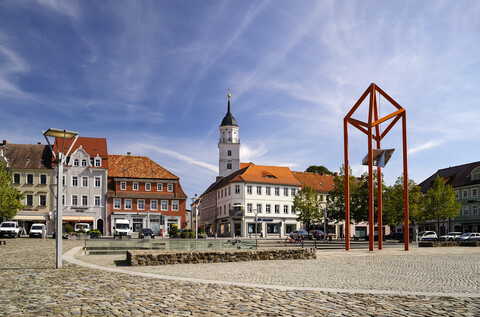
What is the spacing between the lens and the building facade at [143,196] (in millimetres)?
67000

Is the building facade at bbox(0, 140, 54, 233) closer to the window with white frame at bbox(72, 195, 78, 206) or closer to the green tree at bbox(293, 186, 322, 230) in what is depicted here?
the window with white frame at bbox(72, 195, 78, 206)

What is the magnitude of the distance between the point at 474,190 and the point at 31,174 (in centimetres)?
6493

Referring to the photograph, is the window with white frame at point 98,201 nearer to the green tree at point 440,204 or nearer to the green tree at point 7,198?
the green tree at point 7,198

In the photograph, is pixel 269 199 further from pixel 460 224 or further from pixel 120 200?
pixel 460 224

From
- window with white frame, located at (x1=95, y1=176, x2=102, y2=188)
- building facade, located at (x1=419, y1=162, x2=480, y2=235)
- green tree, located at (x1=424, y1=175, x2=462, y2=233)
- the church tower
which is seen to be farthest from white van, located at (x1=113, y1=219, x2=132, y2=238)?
the church tower

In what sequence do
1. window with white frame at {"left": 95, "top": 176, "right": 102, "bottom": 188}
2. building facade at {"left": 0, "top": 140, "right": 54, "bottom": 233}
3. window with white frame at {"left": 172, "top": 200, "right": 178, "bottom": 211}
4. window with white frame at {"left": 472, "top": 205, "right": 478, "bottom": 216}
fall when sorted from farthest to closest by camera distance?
window with white frame at {"left": 472, "top": 205, "right": 478, "bottom": 216}, window with white frame at {"left": 172, "top": 200, "right": 178, "bottom": 211}, window with white frame at {"left": 95, "top": 176, "right": 102, "bottom": 188}, building facade at {"left": 0, "top": 140, "right": 54, "bottom": 233}

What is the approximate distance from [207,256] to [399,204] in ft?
148

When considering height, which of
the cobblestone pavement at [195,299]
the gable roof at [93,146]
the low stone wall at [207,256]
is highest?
the gable roof at [93,146]

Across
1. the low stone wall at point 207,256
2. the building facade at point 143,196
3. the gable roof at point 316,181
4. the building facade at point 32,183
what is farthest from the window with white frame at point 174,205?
the low stone wall at point 207,256

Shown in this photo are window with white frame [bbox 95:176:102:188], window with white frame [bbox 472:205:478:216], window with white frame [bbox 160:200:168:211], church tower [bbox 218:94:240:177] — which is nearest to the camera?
window with white frame [bbox 95:176:102:188]

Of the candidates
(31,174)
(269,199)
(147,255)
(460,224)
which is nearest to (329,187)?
(269,199)

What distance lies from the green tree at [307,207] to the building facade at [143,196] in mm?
17126

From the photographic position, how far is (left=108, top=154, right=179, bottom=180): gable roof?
68.8 m

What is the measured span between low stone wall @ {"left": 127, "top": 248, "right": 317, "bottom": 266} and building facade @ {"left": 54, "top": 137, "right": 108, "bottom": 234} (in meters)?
48.1
